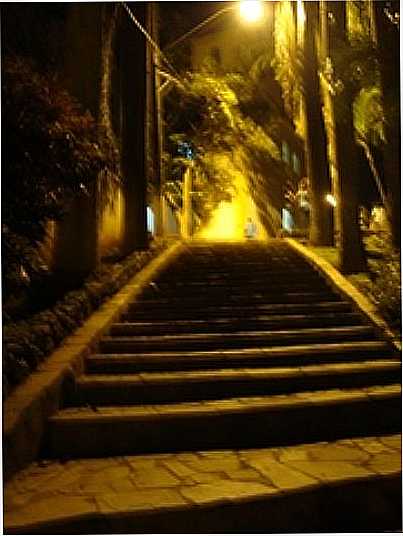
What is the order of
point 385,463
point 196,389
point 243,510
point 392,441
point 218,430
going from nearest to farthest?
1. point 243,510
2. point 385,463
3. point 218,430
4. point 392,441
5. point 196,389

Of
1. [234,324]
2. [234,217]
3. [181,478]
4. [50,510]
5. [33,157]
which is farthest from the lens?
[234,217]

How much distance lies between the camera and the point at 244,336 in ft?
25.5

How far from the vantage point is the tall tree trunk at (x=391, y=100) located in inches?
285

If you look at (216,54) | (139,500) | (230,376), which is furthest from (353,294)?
(216,54)

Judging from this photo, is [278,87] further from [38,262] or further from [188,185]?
[38,262]

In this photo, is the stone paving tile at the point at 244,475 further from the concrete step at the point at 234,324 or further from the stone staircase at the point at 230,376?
the concrete step at the point at 234,324

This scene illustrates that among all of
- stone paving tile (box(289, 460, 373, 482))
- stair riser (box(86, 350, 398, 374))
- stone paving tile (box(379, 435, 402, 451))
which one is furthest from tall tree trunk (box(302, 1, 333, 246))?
stone paving tile (box(289, 460, 373, 482))

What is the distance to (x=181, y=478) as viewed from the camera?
15.7 ft

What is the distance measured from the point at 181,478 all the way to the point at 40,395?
1.51 meters

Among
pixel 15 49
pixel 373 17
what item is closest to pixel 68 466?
pixel 15 49

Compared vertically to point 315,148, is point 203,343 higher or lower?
lower

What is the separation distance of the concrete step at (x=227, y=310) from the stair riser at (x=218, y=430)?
9.97 feet

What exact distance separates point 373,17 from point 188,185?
16.0 metres

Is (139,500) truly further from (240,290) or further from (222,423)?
(240,290)
